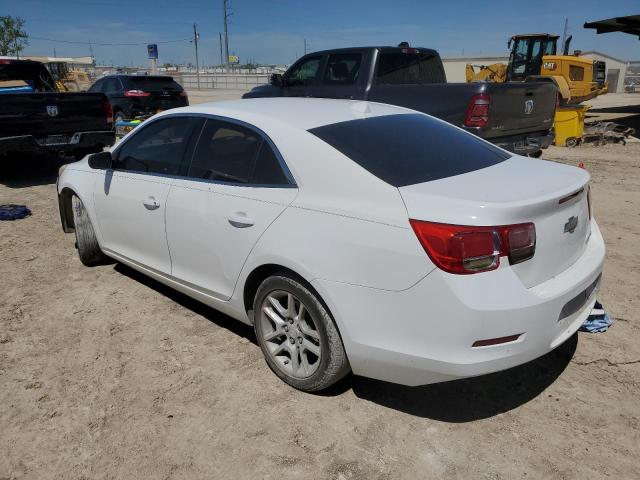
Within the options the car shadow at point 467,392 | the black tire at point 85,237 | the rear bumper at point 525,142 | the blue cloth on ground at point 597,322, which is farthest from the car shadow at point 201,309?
the rear bumper at point 525,142

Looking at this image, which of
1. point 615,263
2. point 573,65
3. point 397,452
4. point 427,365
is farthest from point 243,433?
point 573,65

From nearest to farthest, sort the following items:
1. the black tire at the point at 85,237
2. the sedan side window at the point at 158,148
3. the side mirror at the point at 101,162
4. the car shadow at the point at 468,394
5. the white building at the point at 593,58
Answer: the car shadow at the point at 468,394 → the sedan side window at the point at 158,148 → the side mirror at the point at 101,162 → the black tire at the point at 85,237 → the white building at the point at 593,58

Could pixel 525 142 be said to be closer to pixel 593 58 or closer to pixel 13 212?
pixel 13 212

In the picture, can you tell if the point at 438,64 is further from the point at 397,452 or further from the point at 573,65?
Answer: the point at 573,65

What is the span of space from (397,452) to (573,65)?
21421mm

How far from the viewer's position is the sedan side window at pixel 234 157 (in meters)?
2.96

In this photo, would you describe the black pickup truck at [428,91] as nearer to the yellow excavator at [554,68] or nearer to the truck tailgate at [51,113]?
the truck tailgate at [51,113]

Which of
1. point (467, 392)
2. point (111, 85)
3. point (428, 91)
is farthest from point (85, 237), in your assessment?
point (111, 85)

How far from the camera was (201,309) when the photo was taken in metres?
4.02

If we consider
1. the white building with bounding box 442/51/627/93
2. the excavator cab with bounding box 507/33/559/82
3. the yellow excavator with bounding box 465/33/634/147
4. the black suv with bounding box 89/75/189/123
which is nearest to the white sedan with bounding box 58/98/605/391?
the black suv with bounding box 89/75/189/123

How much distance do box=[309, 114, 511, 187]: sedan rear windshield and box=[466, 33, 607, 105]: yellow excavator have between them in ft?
59.2

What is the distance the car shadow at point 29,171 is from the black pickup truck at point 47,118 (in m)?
0.65

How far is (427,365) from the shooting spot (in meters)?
2.34

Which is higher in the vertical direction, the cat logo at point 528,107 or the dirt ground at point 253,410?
the cat logo at point 528,107
